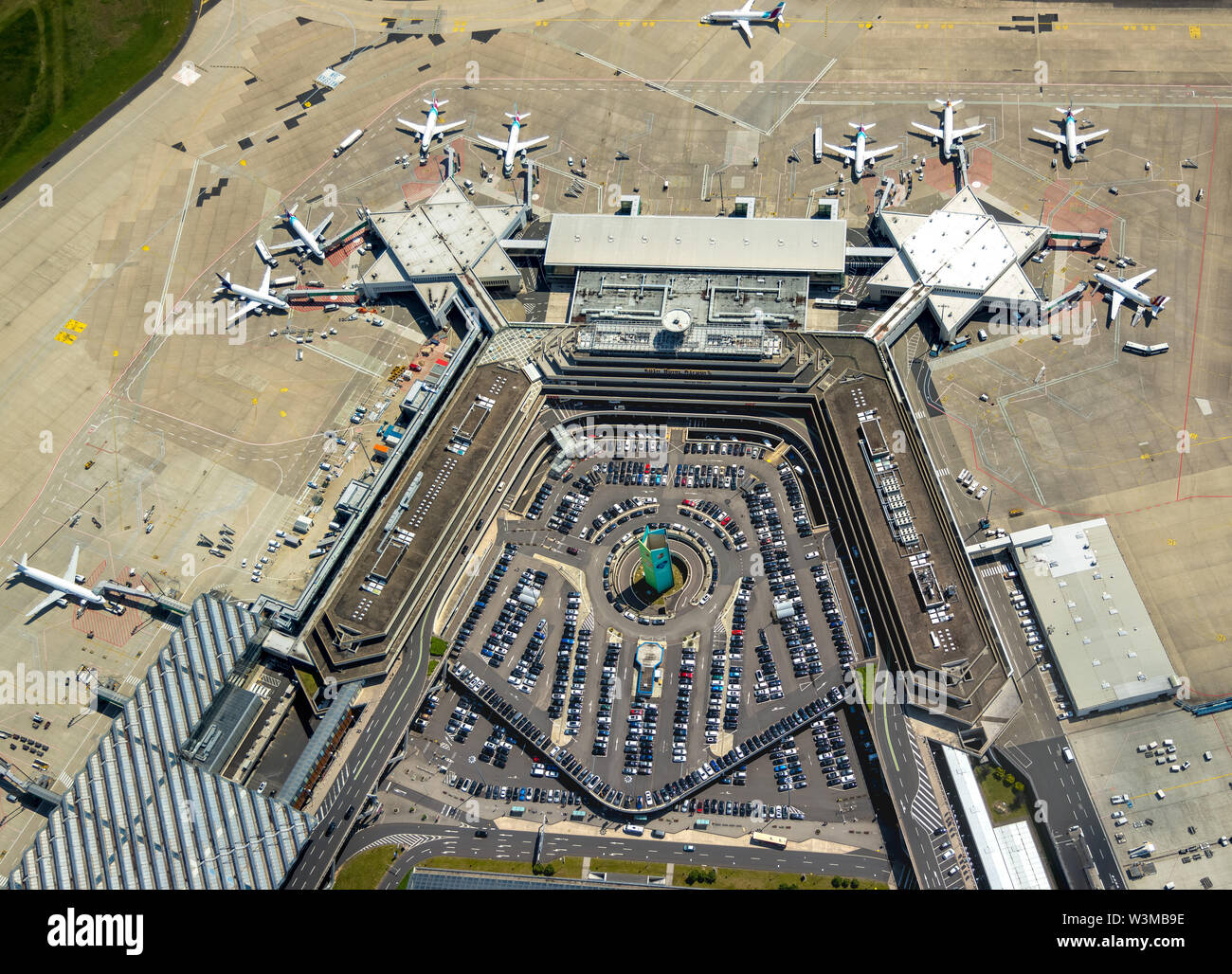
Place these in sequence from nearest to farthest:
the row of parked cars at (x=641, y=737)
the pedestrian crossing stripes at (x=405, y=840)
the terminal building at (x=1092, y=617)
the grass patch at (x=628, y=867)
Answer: the grass patch at (x=628, y=867), the terminal building at (x=1092, y=617), the pedestrian crossing stripes at (x=405, y=840), the row of parked cars at (x=641, y=737)

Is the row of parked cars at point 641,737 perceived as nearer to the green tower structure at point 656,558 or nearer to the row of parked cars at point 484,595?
the green tower structure at point 656,558

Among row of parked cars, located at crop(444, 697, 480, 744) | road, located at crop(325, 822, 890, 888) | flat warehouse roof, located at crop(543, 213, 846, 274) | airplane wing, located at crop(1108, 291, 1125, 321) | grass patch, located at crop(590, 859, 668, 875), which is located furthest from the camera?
flat warehouse roof, located at crop(543, 213, 846, 274)

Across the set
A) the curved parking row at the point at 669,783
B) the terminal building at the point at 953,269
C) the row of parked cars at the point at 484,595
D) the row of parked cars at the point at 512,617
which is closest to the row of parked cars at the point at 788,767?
the curved parking row at the point at 669,783

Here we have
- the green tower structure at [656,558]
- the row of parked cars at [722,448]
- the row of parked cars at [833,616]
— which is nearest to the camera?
the row of parked cars at [833,616]

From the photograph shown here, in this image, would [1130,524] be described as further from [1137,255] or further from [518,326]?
[518,326]

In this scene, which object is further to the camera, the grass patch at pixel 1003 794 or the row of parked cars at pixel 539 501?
the row of parked cars at pixel 539 501

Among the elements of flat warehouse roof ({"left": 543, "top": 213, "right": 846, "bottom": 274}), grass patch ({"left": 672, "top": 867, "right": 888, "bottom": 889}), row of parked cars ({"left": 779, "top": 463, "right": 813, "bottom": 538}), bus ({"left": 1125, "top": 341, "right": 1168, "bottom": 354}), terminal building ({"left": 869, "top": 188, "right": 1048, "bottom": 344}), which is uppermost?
flat warehouse roof ({"left": 543, "top": 213, "right": 846, "bottom": 274})

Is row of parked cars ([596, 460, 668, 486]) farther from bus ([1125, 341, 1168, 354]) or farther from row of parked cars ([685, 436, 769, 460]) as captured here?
bus ([1125, 341, 1168, 354])

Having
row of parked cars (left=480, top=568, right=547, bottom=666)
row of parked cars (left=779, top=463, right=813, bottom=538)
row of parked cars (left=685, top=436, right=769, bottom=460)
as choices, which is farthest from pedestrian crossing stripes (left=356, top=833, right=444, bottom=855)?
row of parked cars (left=685, top=436, right=769, bottom=460)
